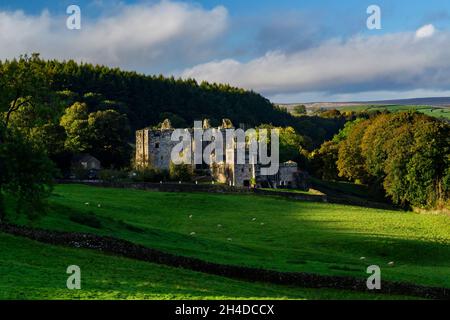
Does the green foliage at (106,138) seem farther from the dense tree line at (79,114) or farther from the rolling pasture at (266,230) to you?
the rolling pasture at (266,230)

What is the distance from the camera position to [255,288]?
1041 inches

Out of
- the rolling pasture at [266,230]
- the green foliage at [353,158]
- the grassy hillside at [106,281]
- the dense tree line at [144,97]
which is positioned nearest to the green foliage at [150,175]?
the rolling pasture at [266,230]

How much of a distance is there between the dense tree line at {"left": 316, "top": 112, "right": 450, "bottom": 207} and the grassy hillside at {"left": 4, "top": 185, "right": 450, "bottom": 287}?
1580 centimetres

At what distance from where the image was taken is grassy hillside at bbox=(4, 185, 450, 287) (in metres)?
36.0

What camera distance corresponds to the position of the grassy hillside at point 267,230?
3600 cm

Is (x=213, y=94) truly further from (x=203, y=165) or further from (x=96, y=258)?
(x=96, y=258)

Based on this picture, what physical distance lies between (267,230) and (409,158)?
4246cm

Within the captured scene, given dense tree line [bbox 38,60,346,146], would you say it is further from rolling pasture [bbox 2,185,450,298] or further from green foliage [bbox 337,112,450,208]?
rolling pasture [bbox 2,185,450,298]

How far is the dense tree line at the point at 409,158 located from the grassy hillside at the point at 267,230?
15.8 metres

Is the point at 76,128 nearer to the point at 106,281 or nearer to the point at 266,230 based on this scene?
the point at 266,230

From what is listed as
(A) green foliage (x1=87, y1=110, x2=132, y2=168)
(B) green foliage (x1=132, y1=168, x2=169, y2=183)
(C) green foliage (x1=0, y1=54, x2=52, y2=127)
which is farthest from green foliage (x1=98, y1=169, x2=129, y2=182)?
(C) green foliage (x1=0, y1=54, x2=52, y2=127)

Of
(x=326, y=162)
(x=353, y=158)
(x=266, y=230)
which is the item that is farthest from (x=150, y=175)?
(x=326, y=162)
